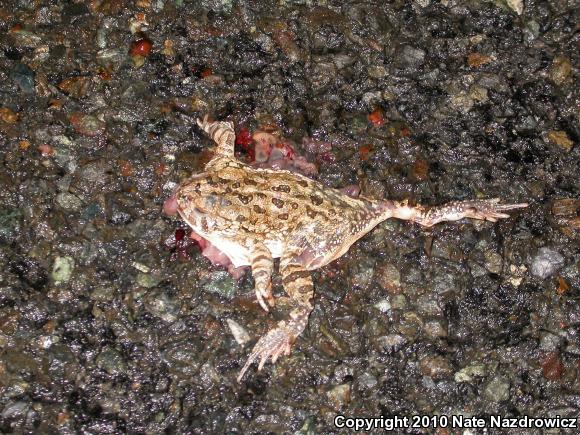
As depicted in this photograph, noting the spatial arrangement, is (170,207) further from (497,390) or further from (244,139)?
(497,390)

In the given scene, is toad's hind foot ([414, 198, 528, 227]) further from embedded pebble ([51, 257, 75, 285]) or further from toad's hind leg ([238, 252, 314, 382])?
embedded pebble ([51, 257, 75, 285])

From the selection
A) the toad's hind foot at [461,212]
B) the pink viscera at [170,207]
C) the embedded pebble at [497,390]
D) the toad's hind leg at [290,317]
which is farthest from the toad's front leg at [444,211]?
the pink viscera at [170,207]

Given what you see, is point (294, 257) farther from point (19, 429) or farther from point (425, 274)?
point (19, 429)

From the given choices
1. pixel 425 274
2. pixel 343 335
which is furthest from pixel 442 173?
pixel 343 335

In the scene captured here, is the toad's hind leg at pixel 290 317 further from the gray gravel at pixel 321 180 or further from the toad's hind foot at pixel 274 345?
the gray gravel at pixel 321 180

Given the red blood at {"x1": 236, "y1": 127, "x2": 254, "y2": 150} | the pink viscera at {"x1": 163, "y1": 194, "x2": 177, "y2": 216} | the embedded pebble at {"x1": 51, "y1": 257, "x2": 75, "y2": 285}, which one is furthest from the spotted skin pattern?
the embedded pebble at {"x1": 51, "y1": 257, "x2": 75, "y2": 285}

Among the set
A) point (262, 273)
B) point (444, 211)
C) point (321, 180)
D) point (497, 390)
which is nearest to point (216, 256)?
point (262, 273)
